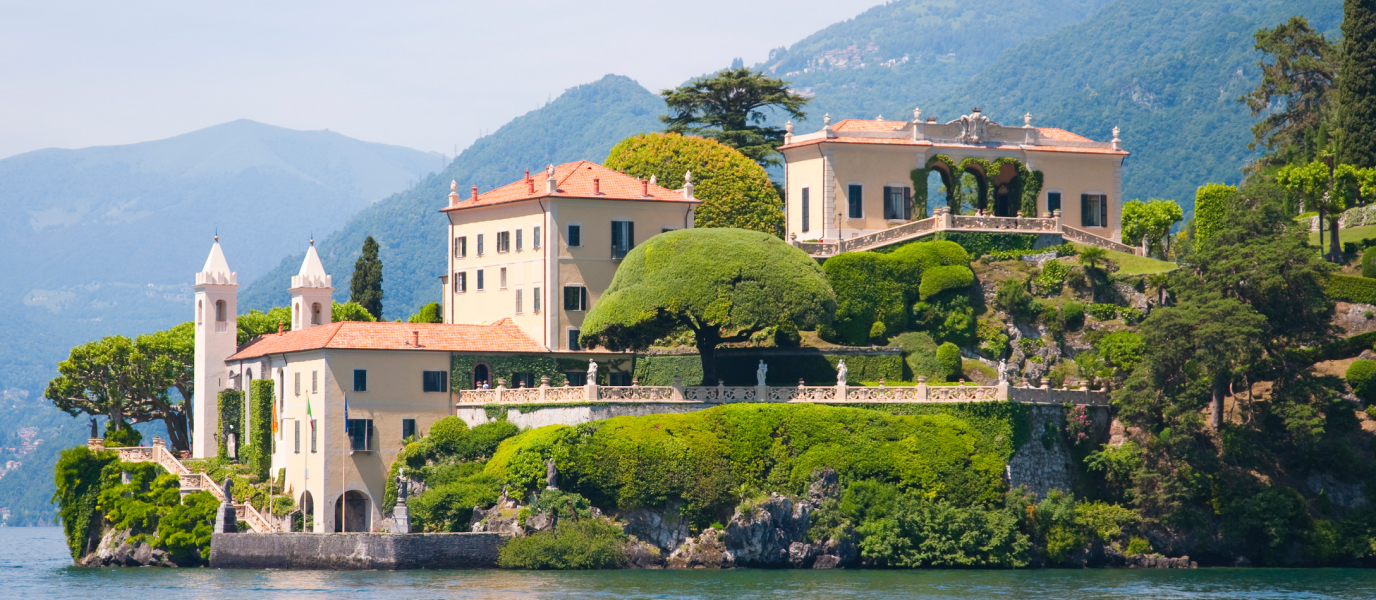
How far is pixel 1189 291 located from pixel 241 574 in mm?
35208

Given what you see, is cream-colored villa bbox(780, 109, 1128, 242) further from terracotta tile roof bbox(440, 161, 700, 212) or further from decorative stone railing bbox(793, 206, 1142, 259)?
terracotta tile roof bbox(440, 161, 700, 212)

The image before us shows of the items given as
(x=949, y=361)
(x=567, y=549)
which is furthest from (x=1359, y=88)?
(x=567, y=549)

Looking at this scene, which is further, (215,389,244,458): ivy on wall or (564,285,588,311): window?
(215,389,244,458): ivy on wall

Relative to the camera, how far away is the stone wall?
59.0 metres

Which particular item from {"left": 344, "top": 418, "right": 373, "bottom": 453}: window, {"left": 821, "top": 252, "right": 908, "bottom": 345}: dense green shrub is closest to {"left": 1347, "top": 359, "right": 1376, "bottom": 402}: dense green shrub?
{"left": 821, "top": 252, "right": 908, "bottom": 345}: dense green shrub

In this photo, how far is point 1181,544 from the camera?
206 feet

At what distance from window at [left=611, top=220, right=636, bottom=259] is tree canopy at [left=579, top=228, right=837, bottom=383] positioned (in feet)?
20.7

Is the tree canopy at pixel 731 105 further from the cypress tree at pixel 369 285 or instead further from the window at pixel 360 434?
the window at pixel 360 434

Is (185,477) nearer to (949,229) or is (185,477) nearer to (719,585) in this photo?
(719,585)

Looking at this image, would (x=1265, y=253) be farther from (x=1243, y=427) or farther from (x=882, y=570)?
(x=882, y=570)

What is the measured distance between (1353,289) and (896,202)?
63.3 ft

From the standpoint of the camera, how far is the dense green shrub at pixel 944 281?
69.3m

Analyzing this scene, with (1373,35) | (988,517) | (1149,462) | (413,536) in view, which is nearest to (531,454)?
(413,536)

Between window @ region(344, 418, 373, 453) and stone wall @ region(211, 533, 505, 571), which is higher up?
window @ region(344, 418, 373, 453)
